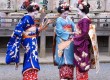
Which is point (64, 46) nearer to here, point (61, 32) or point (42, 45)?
point (61, 32)

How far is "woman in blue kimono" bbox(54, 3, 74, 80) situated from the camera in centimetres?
884

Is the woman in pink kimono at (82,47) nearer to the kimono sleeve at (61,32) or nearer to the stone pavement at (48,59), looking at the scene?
the kimono sleeve at (61,32)

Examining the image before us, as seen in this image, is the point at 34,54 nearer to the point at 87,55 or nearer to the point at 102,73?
the point at 87,55

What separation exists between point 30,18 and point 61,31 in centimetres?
85

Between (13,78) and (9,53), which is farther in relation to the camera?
(13,78)

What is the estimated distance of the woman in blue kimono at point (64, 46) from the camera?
8.84 metres

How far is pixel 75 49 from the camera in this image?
8688 mm

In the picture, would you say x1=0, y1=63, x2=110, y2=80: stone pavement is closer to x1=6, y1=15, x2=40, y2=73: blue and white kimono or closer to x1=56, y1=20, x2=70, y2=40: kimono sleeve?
x1=56, y1=20, x2=70, y2=40: kimono sleeve

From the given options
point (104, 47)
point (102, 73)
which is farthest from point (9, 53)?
point (104, 47)

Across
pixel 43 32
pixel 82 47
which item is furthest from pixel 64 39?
pixel 43 32

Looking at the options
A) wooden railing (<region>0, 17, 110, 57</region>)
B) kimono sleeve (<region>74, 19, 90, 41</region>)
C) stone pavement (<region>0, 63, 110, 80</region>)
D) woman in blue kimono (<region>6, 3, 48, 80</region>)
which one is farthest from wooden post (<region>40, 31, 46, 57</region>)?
woman in blue kimono (<region>6, 3, 48, 80</region>)

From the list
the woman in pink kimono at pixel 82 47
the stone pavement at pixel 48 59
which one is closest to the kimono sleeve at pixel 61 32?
the woman in pink kimono at pixel 82 47

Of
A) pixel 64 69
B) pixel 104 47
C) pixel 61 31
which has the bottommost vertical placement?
pixel 104 47

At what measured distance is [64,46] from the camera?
880 centimetres
